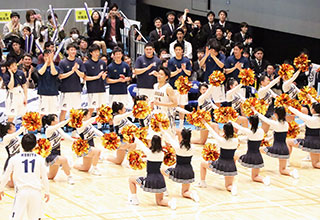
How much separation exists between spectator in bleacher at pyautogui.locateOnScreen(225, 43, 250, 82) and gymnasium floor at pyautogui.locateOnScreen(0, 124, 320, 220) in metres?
3.36

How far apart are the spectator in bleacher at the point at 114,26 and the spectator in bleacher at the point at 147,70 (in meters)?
3.24

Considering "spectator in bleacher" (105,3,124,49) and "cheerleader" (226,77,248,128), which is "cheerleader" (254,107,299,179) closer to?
"cheerleader" (226,77,248,128)

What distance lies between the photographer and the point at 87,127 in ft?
43.8

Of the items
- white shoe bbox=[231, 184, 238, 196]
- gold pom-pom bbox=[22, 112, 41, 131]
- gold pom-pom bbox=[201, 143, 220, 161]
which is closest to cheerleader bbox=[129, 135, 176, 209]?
gold pom-pom bbox=[201, 143, 220, 161]

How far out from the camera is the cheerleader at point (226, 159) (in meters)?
12.4

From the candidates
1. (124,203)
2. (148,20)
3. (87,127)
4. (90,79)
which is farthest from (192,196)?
(148,20)

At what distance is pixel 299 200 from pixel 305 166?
2.19 meters

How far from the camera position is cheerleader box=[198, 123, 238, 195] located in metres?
12.4

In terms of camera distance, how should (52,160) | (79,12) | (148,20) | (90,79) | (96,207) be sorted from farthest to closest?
(148,20) < (79,12) < (90,79) < (52,160) < (96,207)

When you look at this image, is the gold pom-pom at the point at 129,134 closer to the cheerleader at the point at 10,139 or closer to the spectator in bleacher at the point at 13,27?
the cheerleader at the point at 10,139

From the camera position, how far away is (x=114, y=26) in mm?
19719

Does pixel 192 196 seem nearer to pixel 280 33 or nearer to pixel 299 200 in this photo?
pixel 299 200

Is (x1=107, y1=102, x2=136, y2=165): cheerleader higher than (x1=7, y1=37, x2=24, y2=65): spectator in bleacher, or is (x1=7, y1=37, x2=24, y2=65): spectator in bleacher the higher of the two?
(x1=7, y1=37, x2=24, y2=65): spectator in bleacher

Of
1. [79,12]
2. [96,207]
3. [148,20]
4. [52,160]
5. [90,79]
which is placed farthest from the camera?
[148,20]
